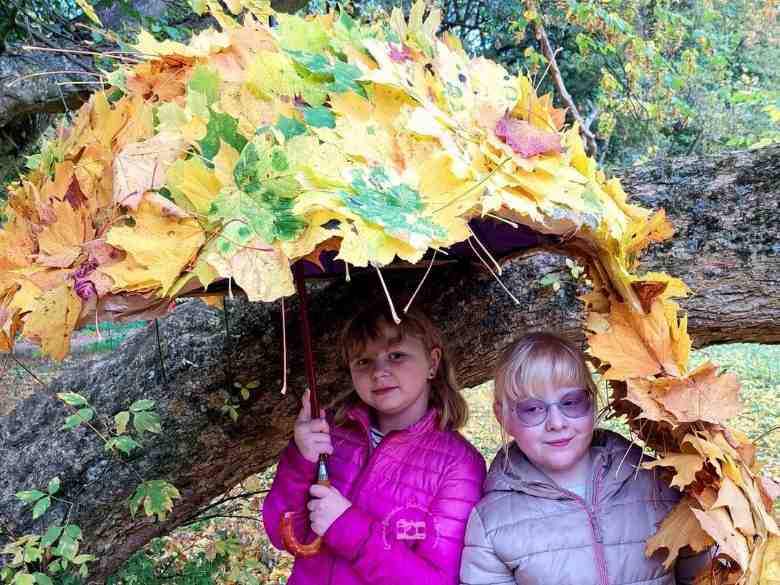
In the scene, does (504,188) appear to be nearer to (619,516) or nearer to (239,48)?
(239,48)

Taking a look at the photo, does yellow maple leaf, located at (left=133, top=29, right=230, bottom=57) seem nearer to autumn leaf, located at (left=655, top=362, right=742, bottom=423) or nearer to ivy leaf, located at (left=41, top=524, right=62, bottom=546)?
autumn leaf, located at (left=655, top=362, right=742, bottom=423)

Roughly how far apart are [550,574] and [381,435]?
60 centimetres

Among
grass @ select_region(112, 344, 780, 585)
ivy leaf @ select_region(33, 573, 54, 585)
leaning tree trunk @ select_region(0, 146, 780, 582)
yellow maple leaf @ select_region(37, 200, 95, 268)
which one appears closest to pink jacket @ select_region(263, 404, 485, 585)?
grass @ select_region(112, 344, 780, 585)

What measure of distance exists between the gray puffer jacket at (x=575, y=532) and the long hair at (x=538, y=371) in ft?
0.44

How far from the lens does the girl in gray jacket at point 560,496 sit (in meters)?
1.55

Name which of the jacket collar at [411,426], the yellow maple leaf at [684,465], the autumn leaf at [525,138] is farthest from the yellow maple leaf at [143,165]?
the yellow maple leaf at [684,465]

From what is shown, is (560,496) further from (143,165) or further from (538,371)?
(143,165)

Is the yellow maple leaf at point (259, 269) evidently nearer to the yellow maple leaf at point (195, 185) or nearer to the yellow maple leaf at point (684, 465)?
the yellow maple leaf at point (195, 185)

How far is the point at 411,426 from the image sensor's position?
1.84 metres

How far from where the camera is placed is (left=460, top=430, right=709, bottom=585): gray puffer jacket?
1.55 meters

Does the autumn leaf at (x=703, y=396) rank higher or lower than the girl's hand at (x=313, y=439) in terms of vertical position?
higher

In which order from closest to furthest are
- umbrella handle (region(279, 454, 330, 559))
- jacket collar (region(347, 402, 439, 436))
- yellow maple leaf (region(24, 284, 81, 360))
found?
yellow maple leaf (region(24, 284, 81, 360))
umbrella handle (region(279, 454, 330, 559))
jacket collar (region(347, 402, 439, 436))

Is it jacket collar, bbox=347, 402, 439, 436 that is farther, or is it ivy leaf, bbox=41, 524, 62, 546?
ivy leaf, bbox=41, 524, 62, 546

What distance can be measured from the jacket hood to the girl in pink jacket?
0.08m
